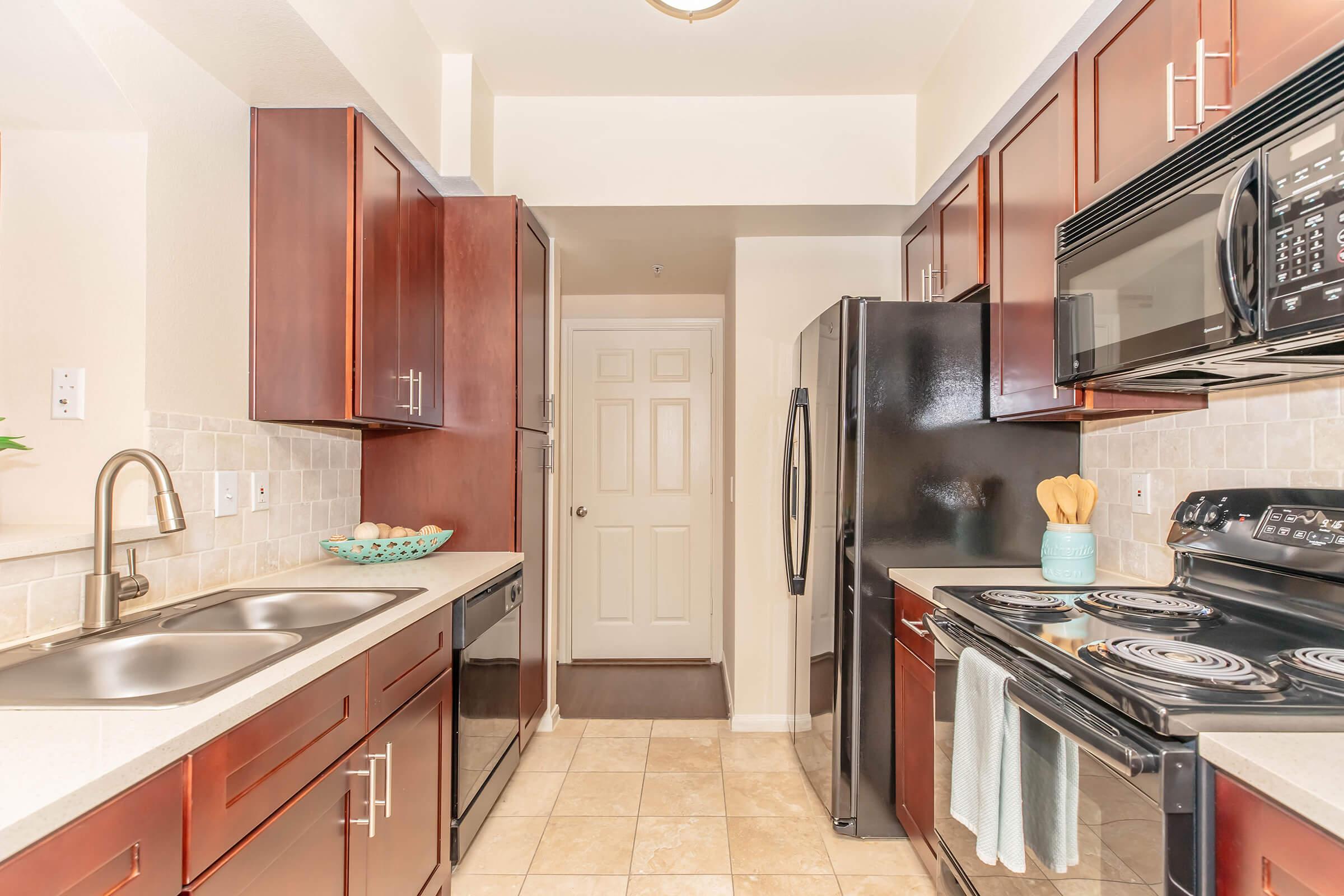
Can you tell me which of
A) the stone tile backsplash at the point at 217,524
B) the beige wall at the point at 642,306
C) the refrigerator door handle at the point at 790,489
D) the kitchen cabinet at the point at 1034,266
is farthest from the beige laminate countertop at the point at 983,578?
the beige wall at the point at 642,306

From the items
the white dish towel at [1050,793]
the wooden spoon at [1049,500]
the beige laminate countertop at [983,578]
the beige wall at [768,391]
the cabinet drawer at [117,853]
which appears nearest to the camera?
the cabinet drawer at [117,853]

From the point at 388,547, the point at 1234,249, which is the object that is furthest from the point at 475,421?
the point at 1234,249

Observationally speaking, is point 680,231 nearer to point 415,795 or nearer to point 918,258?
point 918,258

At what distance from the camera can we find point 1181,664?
3.67ft

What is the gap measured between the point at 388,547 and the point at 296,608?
45 cm

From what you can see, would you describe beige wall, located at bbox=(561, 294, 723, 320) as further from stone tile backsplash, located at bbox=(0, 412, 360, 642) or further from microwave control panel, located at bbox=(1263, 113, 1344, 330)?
microwave control panel, located at bbox=(1263, 113, 1344, 330)

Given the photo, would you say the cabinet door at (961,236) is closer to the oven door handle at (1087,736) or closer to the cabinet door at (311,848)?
the oven door handle at (1087,736)

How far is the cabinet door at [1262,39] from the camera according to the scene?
1.00 m

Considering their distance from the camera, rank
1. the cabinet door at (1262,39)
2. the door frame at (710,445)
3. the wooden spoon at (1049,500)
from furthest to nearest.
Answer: the door frame at (710,445) → the wooden spoon at (1049,500) → the cabinet door at (1262,39)

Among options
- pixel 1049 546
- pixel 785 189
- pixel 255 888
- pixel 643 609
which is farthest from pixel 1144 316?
pixel 643 609

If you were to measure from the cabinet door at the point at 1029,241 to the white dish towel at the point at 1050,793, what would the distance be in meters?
0.85

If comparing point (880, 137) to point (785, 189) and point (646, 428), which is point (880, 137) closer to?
point (785, 189)

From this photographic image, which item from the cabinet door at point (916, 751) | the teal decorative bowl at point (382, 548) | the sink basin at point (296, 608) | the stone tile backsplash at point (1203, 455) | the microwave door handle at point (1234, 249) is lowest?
the cabinet door at point (916, 751)

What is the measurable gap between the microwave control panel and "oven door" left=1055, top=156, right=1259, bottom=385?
0.03 metres
